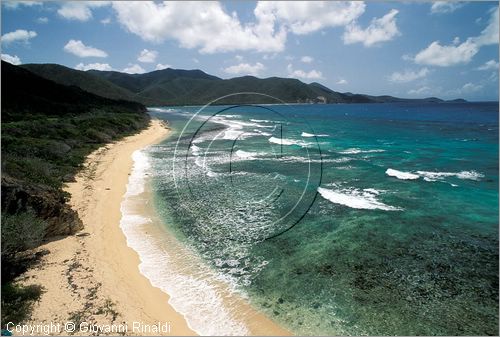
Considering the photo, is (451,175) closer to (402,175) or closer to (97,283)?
(402,175)

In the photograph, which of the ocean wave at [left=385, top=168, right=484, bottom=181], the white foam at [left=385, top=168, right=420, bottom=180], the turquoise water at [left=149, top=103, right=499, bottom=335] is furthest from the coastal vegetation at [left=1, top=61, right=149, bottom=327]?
the ocean wave at [left=385, top=168, right=484, bottom=181]

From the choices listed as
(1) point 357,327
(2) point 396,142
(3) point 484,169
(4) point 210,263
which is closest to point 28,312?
(4) point 210,263

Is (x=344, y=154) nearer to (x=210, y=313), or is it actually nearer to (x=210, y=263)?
(x=210, y=263)

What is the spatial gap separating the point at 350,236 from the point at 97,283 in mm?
12699

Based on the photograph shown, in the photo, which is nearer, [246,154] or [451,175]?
[451,175]

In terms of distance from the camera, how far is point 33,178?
21.4 m

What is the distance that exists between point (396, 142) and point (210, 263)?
156 ft

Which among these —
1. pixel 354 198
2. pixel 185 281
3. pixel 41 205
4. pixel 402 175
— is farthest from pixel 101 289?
pixel 402 175

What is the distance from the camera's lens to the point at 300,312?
11.9 m

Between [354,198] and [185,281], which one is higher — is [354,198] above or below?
above

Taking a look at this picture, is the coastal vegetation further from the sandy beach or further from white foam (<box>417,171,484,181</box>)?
white foam (<box>417,171,484,181</box>)

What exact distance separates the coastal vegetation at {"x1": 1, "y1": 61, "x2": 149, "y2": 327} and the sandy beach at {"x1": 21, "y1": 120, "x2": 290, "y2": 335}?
627 mm

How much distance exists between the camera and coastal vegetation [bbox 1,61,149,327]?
1267 centimetres

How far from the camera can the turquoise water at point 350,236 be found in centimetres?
1195
